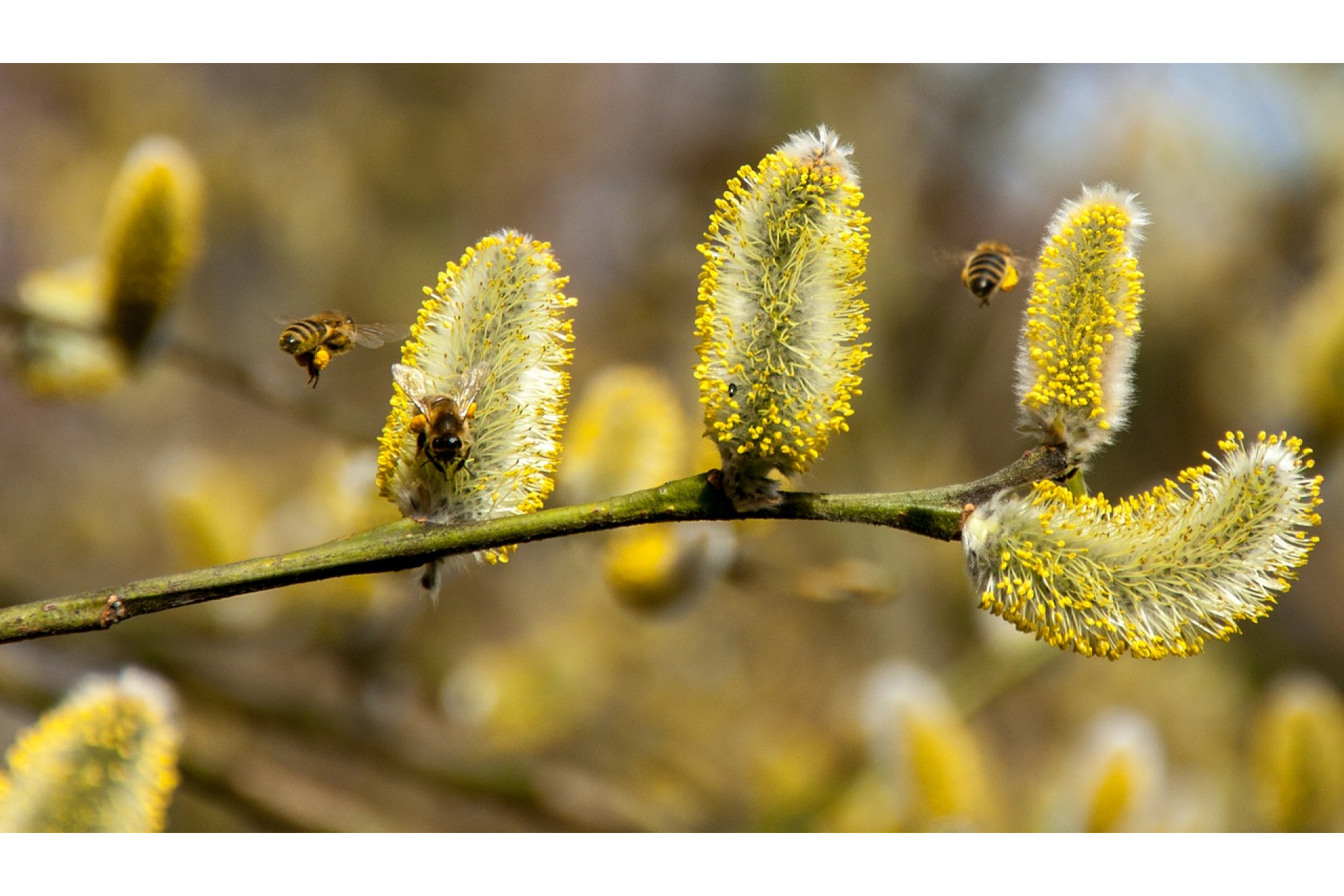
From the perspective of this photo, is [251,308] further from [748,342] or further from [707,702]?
[748,342]

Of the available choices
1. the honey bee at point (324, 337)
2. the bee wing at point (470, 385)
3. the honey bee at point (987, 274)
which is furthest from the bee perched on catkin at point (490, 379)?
the honey bee at point (987, 274)

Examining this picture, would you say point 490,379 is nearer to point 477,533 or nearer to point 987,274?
point 477,533

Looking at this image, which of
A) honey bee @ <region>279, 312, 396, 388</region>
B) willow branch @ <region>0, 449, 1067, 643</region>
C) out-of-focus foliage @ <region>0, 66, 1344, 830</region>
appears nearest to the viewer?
willow branch @ <region>0, 449, 1067, 643</region>

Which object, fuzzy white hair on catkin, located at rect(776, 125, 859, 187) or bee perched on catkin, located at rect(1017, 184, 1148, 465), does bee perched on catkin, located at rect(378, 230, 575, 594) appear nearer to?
fuzzy white hair on catkin, located at rect(776, 125, 859, 187)

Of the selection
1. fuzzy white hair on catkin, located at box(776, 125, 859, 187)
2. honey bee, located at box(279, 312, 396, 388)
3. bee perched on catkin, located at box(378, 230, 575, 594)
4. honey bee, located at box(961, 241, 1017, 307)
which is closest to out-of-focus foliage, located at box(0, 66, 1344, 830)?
honey bee, located at box(279, 312, 396, 388)

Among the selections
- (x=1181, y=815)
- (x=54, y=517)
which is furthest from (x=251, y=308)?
(x=1181, y=815)

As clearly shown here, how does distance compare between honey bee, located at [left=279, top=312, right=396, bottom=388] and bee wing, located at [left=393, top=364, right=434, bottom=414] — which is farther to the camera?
honey bee, located at [left=279, top=312, right=396, bottom=388]
